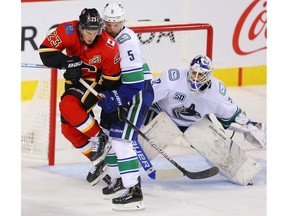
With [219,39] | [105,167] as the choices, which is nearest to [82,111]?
[105,167]

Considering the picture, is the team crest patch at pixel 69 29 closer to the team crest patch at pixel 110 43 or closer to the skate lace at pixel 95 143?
the team crest patch at pixel 110 43

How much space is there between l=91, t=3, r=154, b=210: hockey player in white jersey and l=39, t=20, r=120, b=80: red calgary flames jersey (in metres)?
0.05

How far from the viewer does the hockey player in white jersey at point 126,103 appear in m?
3.79

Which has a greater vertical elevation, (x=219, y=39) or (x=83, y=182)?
(x=219, y=39)

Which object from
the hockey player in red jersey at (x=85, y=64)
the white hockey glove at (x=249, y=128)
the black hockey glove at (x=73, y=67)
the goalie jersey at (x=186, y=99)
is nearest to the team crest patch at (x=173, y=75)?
the goalie jersey at (x=186, y=99)

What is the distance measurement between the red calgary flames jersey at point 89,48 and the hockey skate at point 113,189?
567 mm

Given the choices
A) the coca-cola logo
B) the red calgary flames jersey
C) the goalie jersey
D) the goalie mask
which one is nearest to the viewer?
the goalie mask

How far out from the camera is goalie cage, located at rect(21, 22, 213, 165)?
4.78 metres

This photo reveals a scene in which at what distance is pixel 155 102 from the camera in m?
4.45

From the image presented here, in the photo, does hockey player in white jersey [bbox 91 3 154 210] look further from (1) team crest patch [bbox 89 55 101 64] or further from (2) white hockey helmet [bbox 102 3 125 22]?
(1) team crest patch [bbox 89 55 101 64]

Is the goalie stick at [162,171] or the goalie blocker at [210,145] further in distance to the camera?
the goalie blocker at [210,145]

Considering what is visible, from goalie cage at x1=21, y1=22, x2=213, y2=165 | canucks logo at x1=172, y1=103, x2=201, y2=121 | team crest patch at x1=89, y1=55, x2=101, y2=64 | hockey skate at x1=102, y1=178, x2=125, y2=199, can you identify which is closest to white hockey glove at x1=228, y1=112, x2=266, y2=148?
Result: canucks logo at x1=172, y1=103, x2=201, y2=121
